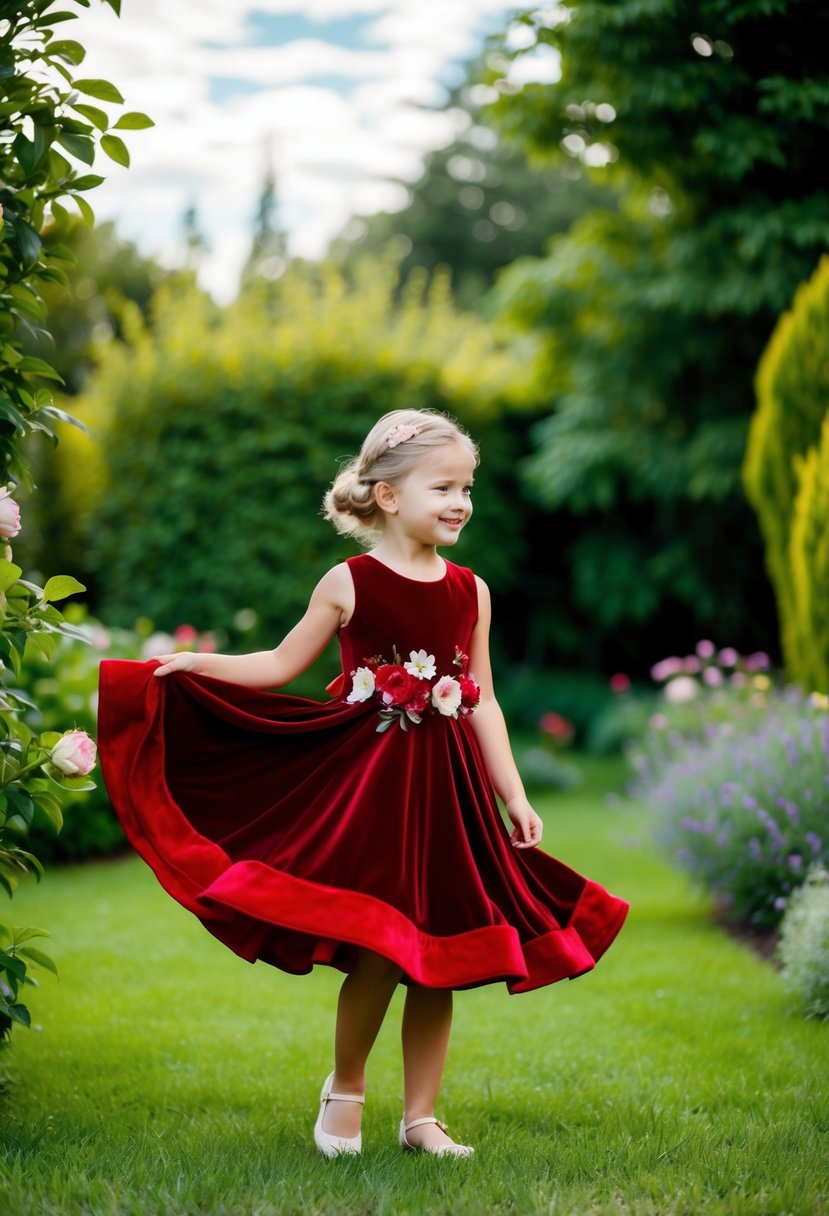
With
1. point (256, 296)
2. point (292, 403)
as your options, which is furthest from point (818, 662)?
point (256, 296)

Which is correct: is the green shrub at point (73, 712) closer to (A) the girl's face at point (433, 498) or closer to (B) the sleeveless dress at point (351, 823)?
(B) the sleeveless dress at point (351, 823)

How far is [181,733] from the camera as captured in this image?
8.91ft

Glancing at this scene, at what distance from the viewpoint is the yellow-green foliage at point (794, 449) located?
5.91 metres

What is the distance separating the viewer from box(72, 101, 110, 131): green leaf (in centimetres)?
263

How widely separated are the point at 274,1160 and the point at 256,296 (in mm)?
8455

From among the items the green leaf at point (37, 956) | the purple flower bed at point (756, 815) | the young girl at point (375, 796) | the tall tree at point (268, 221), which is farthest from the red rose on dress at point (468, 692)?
the tall tree at point (268, 221)

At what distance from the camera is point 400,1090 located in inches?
127

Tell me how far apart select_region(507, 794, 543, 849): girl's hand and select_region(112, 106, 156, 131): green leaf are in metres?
1.66

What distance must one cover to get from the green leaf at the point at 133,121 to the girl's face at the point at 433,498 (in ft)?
3.06

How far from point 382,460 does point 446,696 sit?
56 cm

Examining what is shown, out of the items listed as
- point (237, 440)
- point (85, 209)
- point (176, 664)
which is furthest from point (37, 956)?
point (237, 440)

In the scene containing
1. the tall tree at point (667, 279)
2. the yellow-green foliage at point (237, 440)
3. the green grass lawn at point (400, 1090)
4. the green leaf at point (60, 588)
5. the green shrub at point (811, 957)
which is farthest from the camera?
the yellow-green foliage at point (237, 440)

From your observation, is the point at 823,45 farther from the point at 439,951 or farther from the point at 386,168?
the point at 386,168

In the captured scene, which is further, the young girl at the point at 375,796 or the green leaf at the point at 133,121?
the green leaf at the point at 133,121
